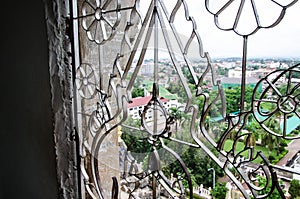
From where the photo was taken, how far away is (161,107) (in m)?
0.73

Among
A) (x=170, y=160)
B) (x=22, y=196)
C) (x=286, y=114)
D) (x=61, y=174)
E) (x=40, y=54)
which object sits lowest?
(x=22, y=196)

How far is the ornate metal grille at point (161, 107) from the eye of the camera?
552 mm

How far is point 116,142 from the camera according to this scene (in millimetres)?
858

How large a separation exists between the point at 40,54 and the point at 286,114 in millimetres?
784

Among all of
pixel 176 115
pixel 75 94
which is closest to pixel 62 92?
pixel 75 94

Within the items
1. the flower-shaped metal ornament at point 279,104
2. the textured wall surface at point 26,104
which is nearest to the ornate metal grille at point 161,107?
the flower-shaped metal ornament at point 279,104

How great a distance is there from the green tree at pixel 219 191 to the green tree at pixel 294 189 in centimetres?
14

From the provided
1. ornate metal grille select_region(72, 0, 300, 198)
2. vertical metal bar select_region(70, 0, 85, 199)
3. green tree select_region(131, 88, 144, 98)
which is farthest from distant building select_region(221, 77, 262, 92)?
vertical metal bar select_region(70, 0, 85, 199)

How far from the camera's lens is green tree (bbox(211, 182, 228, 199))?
0.63 meters

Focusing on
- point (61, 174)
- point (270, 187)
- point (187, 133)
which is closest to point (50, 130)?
point (61, 174)

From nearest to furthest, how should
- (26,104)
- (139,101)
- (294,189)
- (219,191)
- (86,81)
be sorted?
(294,189) < (219,191) < (139,101) < (86,81) < (26,104)

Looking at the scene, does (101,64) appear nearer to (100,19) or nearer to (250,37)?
(100,19)

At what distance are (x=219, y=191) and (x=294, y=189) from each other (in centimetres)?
16

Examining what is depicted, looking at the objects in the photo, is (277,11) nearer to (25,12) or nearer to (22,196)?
(25,12)
